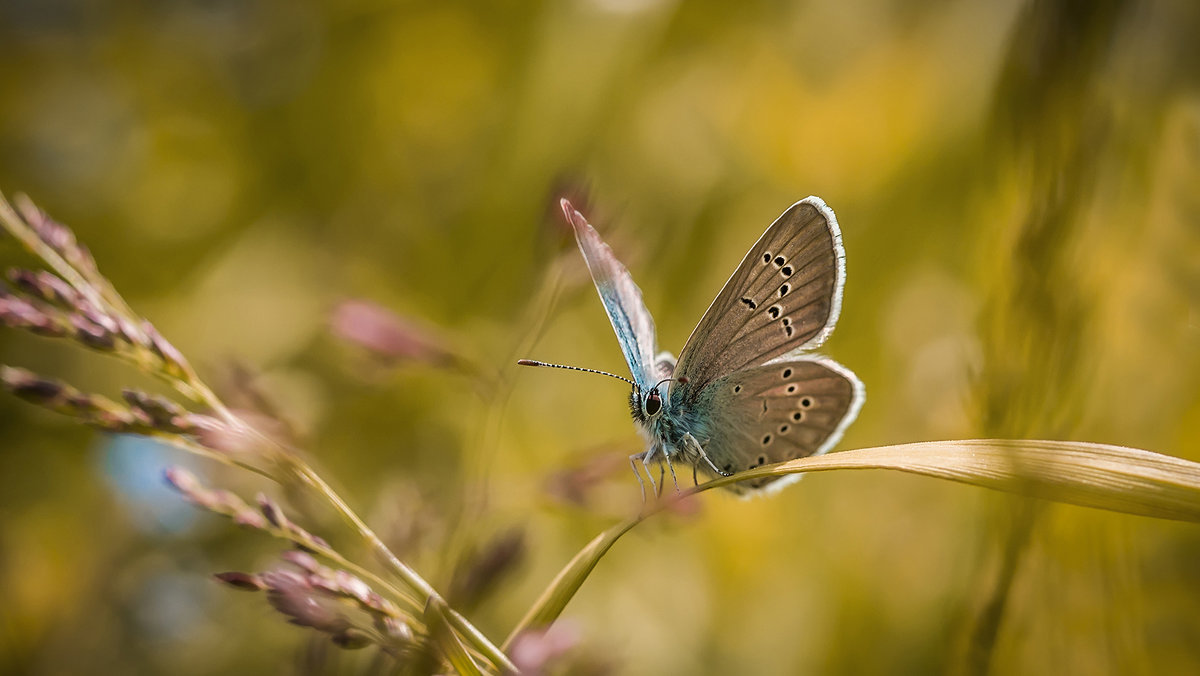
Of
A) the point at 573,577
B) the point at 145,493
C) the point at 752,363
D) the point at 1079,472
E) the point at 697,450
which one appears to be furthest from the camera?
the point at 145,493

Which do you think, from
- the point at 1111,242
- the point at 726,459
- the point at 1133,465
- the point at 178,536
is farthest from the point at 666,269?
the point at 1133,465

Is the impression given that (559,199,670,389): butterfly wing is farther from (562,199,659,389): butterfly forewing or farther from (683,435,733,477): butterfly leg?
(683,435,733,477): butterfly leg

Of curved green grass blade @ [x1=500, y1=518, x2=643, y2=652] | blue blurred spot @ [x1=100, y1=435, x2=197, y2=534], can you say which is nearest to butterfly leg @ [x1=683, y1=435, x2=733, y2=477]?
curved green grass blade @ [x1=500, y1=518, x2=643, y2=652]

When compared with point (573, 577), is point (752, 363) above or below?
above

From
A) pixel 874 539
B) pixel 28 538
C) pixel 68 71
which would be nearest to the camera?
pixel 874 539

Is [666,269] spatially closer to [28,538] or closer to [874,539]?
[874,539]

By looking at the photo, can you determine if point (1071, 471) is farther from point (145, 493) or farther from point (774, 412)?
point (145, 493)

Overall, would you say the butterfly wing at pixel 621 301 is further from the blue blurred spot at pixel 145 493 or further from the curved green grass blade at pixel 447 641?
the blue blurred spot at pixel 145 493

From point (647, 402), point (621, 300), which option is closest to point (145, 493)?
point (647, 402)
